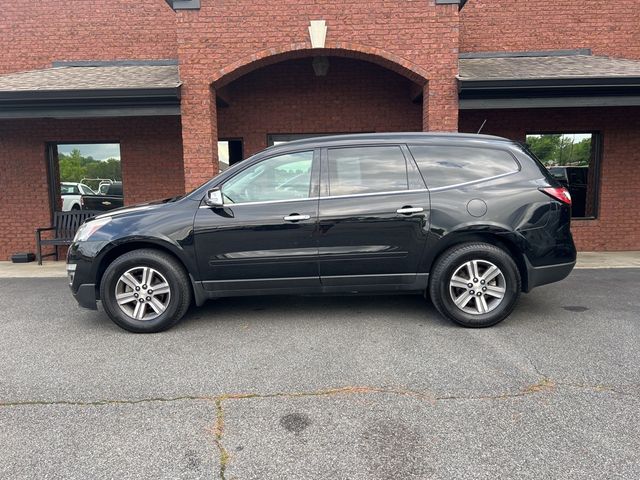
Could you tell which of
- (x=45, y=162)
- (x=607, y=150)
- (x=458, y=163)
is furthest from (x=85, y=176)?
(x=607, y=150)

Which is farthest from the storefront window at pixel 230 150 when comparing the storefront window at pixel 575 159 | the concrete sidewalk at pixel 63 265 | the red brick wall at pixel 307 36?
the storefront window at pixel 575 159

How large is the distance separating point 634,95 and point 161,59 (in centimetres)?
854

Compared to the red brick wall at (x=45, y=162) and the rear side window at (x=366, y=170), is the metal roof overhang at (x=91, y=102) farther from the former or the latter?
the rear side window at (x=366, y=170)

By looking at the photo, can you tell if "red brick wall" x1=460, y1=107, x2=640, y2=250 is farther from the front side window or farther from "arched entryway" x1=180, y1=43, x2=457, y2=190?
the front side window

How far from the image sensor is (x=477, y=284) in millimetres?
4461

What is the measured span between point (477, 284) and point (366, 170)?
158 cm

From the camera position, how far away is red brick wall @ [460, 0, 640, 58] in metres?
8.84

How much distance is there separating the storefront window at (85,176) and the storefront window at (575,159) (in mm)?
8578

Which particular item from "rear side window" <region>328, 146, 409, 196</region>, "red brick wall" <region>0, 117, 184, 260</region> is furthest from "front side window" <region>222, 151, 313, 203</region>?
"red brick wall" <region>0, 117, 184, 260</region>

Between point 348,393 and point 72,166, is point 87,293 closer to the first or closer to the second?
point 348,393


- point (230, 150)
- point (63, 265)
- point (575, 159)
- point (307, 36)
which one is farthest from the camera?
point (230, 150)

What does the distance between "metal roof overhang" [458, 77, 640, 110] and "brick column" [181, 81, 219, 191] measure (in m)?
4.08

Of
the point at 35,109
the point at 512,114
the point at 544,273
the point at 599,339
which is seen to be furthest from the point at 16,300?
the point at 512,114

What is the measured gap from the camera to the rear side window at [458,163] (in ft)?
15.0
